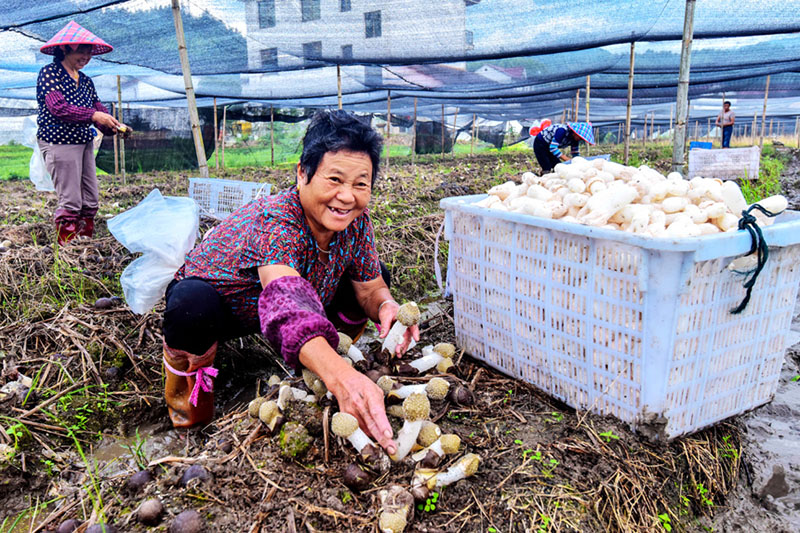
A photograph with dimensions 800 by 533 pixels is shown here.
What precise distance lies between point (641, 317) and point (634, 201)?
55 centimetres

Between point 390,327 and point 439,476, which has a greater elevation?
point 390,327

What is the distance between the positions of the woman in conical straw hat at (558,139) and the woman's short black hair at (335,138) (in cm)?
453

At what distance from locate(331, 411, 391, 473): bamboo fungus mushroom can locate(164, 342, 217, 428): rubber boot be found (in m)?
0.90

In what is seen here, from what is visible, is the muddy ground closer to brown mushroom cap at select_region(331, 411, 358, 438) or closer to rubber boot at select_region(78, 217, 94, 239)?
brown mushroom cap at select_region(331, 411, 358, 438)

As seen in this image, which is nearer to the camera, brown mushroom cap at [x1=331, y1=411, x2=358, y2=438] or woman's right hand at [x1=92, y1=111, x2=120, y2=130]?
brown mushroom cap at [x1=331, y1=411, x2=358, y2=438]

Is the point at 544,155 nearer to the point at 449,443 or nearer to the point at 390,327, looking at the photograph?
the point at 390,327

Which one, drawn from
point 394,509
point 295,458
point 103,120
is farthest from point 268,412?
point 103,120

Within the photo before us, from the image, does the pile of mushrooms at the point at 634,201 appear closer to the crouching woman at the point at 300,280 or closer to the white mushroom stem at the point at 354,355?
the crouching woman at the point at 300,280

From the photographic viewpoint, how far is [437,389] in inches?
71.2

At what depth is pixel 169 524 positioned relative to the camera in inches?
53.6

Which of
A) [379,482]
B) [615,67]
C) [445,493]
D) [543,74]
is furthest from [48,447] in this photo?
[615,67]

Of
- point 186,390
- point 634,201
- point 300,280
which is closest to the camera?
point 300,280


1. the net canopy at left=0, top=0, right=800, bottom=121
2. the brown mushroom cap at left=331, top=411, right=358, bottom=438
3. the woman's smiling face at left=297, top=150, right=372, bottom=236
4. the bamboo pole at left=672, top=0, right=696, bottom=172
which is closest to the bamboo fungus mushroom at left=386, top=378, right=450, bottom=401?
the brown mushroom cap at left=331, top=411, right=358, bottom=438

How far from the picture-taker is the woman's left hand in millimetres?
2012
